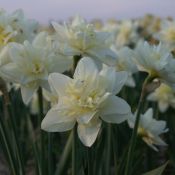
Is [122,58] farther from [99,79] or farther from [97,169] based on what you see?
[99,79]

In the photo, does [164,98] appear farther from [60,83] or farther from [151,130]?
[60,83]

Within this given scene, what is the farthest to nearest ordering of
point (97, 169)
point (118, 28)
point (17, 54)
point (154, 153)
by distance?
point (118, 28)
point (154, 153)
point (97, 169)
point (17, 54)

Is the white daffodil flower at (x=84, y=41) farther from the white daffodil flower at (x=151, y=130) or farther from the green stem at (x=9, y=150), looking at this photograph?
the white daffodil flower at (x=151, y=130)

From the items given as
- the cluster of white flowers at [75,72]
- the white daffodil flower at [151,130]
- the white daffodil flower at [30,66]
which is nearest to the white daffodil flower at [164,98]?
the white daffodil flower at [151,130]

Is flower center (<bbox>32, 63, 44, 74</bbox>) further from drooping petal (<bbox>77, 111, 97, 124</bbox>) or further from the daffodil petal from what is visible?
drooping petal (<bbox>77, 111, 97, 124</bbox>)

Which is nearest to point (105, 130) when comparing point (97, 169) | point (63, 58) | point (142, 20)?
point (97, 169)

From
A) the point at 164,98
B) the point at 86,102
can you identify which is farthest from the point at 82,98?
the point at 164,98
